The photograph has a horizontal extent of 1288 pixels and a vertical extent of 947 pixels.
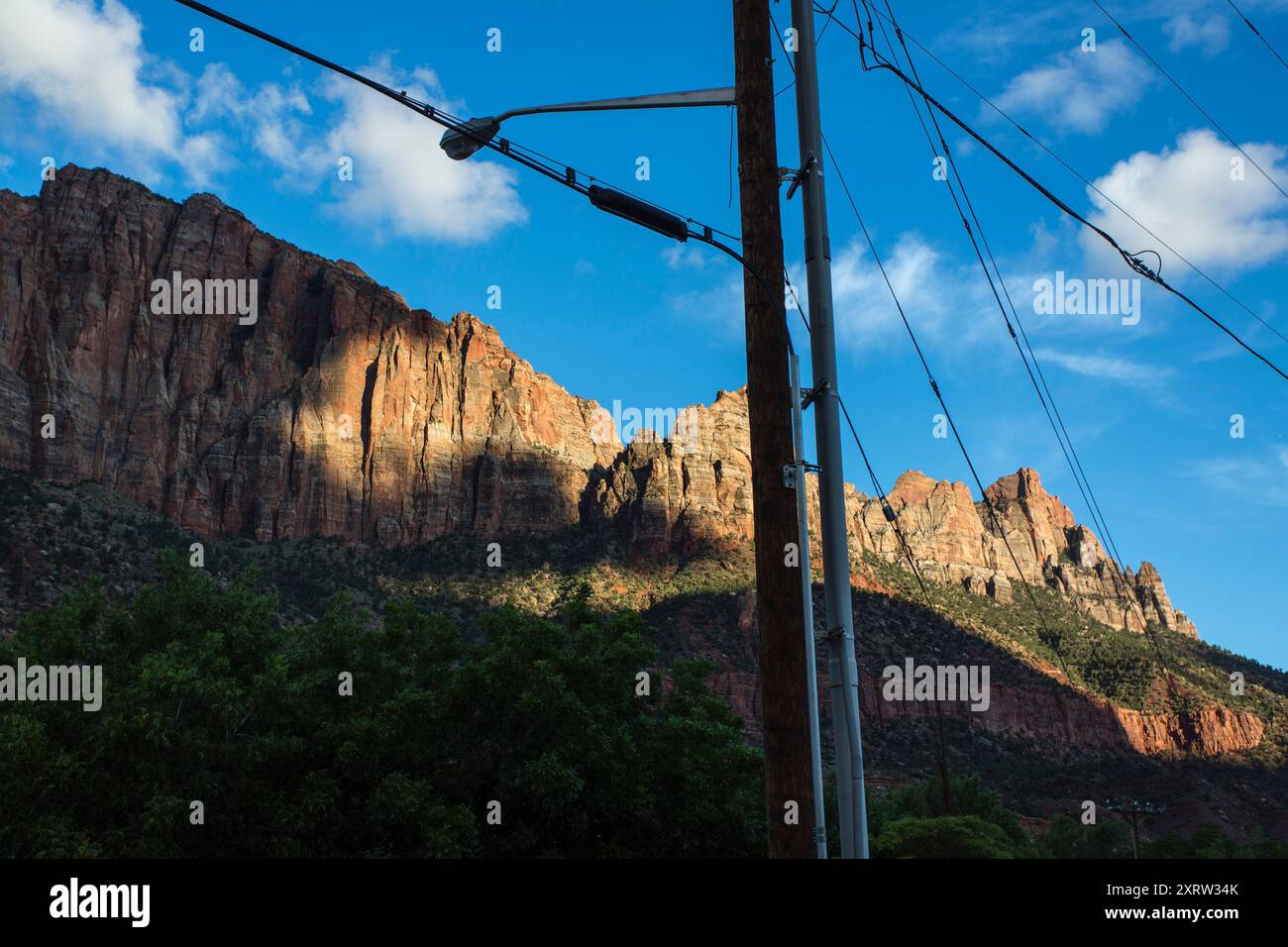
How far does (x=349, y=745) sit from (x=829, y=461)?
16209mm

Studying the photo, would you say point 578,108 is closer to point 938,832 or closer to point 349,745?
point 349,745

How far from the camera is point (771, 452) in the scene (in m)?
8.77

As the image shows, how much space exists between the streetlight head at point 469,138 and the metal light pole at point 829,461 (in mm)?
3681

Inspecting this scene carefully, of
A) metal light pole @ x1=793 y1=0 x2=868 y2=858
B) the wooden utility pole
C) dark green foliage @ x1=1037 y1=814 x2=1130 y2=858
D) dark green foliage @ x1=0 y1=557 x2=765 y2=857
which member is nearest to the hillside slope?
dark green foliage @ x1=1037 y1=814 x2=1130 y2=858

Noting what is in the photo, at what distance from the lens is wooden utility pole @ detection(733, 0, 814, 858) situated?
816cm

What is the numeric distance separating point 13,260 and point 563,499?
72.3m

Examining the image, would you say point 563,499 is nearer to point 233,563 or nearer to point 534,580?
point 534,580

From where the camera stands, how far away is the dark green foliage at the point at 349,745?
866 inches

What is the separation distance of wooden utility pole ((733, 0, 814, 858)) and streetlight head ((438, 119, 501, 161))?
2.24 meters

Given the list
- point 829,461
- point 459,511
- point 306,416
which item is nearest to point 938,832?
point 829,461

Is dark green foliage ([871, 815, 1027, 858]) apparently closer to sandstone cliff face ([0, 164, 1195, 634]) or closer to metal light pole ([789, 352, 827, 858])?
metal light pole ([789, 352, 827, 858])
